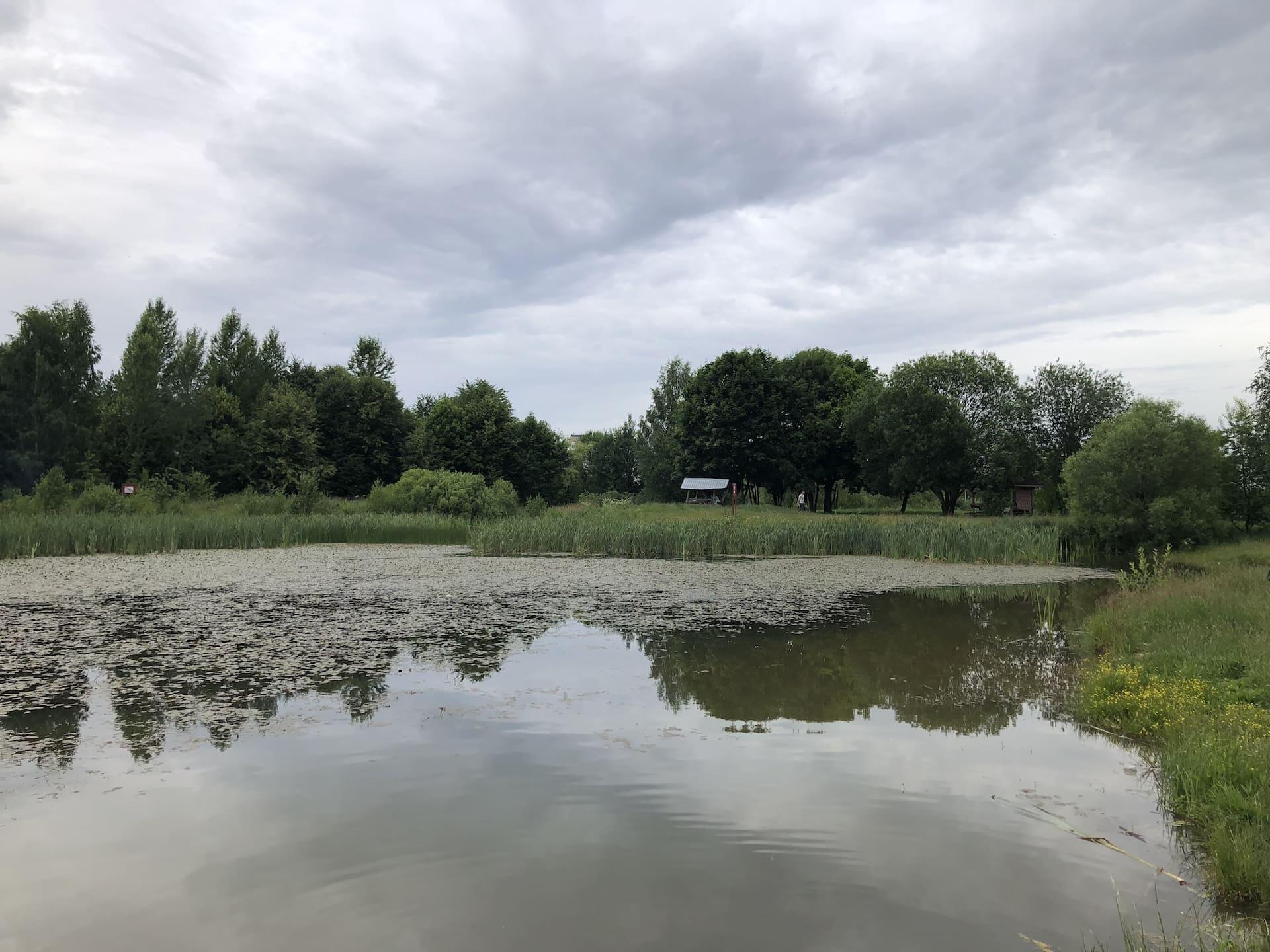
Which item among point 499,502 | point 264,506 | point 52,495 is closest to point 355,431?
point 499,502

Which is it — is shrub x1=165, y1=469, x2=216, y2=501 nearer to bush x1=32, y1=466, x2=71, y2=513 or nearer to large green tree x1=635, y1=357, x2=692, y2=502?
bush x1=32, y1=466, x2=71, y2=513

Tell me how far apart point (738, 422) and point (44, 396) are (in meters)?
32.7

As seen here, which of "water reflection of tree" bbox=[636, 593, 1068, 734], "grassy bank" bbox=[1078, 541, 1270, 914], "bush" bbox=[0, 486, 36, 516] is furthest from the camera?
"bush" bbox=[0, 486, 36, 516]

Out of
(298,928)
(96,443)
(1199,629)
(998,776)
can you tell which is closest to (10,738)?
(298,928)

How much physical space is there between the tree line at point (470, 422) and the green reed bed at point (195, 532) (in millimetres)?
15844

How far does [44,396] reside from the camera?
33812mm

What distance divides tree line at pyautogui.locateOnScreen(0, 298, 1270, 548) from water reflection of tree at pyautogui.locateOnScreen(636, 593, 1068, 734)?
884 inches

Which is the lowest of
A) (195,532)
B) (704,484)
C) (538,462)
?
(195,532)

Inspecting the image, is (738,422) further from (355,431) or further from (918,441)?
(355,431)

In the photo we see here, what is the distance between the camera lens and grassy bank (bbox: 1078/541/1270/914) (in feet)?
11.7

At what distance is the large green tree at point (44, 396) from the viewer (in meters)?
33.6

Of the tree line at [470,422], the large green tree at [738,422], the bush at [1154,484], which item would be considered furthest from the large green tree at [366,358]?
the bush at [1154,484]

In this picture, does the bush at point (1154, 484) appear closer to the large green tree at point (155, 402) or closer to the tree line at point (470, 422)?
the tree line at point (470, 422)

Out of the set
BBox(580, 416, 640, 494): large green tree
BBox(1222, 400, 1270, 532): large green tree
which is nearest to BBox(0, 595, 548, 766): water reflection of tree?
BBox(1222, 400, 1270, 532): large green tree
